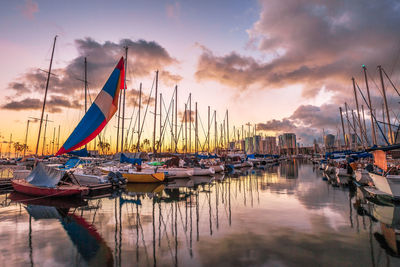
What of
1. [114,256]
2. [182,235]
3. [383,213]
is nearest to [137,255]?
[114,256]

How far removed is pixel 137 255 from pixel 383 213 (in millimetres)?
12207

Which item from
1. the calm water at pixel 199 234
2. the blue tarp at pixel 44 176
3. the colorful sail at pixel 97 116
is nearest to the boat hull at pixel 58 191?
the blue tarp at pixel 44 176

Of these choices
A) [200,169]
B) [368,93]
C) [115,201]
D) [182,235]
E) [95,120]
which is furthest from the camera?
[200,169]

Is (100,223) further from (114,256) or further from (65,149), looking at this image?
(65,149)

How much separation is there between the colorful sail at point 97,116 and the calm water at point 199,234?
450cm

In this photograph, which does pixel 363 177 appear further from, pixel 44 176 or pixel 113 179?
pixel 44 176

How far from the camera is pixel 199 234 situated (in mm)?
8492

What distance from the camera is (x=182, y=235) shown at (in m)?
8.40

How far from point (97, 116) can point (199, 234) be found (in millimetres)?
13686

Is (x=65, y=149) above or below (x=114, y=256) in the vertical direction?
above

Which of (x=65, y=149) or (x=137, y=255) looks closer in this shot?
(x=137, y=255)

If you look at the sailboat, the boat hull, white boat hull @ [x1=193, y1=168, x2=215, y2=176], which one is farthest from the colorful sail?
white boat hull @ [x1=193, y1=168, x2=215, y2=176]

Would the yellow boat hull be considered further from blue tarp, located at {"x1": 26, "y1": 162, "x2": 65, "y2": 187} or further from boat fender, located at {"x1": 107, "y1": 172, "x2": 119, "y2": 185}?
blue tarp, located at {"x1": 26, "y1": 162, "x2": 65, "y2": 187}

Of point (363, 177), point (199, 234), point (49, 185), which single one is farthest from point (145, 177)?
point (363, 177)
